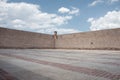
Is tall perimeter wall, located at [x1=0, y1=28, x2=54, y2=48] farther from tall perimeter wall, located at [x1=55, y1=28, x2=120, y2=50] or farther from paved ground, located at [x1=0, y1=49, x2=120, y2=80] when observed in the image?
paved ground, located at [x1=0, y1=49, x2=120, y2=80]

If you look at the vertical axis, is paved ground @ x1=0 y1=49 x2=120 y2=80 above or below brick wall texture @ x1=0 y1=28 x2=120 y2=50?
below

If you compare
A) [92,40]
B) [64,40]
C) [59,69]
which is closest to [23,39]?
[64,40]

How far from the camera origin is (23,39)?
27.6m

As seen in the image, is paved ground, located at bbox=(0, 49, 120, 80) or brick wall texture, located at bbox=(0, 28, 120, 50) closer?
paved ground, located at bbox=(0, 49, 120, 80)

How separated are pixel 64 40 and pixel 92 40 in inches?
287

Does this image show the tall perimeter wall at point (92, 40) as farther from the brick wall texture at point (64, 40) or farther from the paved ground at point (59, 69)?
the paved ground at point (59, 69)

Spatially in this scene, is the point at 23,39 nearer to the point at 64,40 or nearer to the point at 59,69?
the point at 64,40

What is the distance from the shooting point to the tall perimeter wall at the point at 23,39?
2497 cm

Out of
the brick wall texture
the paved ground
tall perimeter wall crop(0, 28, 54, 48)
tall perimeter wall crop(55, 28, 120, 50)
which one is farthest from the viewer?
tall perimeter wall crop(0, 28, 54, 48)

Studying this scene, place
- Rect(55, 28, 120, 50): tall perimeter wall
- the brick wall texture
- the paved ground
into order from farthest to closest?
the brick wall texture, Rect(55, 28, 120, 50): tall perimeter wall, the paved ground

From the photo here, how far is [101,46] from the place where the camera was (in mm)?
23812

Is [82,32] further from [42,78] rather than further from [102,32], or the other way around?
[42,78]

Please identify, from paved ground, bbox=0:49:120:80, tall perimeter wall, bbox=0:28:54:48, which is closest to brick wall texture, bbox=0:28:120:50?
tall perimeter wall, bbox=0:28:54:48

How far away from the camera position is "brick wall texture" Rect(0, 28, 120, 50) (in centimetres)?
2275
